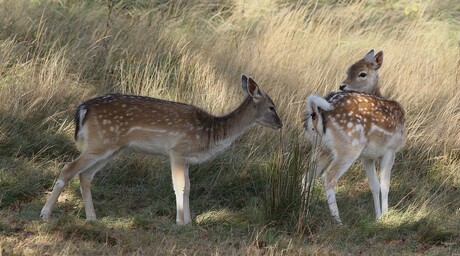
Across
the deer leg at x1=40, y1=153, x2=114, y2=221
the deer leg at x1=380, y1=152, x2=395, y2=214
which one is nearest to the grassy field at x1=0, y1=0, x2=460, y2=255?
the deer leg at x1=40, y1=153, x2=114, y2=221

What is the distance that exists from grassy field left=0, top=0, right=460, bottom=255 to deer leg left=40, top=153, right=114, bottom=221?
0.46ft

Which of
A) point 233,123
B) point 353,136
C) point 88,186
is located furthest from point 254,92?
point 88,186

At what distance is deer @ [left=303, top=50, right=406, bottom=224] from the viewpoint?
8864 mm

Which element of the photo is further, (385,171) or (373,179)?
(373,179)

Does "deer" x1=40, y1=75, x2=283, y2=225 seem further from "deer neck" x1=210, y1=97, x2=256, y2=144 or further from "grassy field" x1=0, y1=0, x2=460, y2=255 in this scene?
"grassy field" x1=0, y1=0, x2=460, y2=255

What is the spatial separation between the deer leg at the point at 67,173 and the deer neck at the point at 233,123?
122 centimetres

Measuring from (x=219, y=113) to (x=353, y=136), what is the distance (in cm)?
232

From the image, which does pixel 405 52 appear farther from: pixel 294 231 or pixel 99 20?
pixel 294 231

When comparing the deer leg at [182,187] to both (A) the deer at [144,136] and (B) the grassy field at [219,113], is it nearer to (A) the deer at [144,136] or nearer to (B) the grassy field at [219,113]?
(A) the deer at [144,136]

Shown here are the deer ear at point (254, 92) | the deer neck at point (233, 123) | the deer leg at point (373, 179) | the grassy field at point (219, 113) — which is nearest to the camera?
the grassy field at point (219, 113)

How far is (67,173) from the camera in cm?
838

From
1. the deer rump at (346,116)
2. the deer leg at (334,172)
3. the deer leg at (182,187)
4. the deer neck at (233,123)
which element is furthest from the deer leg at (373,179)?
the deer leg at (182,187)

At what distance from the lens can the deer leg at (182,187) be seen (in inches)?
336

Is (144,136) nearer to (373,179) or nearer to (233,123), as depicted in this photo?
(233,123)
